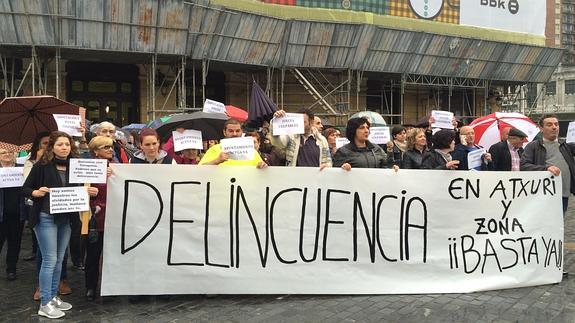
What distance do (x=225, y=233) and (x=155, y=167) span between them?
0.93m

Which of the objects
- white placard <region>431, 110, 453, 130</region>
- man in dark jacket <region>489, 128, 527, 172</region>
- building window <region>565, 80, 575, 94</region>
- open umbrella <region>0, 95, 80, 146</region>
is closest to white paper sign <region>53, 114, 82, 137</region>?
open umbrella <region>0, 95, 80, 146</region>

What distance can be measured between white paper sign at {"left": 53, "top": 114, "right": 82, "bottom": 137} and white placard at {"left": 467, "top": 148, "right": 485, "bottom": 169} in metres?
4.55

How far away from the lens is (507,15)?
26297 millimetres

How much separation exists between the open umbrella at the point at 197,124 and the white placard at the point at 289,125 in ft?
5.78

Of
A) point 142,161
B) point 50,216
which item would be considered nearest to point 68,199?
point 50,216

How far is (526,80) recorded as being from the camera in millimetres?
27219

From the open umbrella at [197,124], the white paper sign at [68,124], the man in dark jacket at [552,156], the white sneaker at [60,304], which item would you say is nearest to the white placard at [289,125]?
the open umbrella at [197,124]

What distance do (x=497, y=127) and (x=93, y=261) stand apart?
5.83m

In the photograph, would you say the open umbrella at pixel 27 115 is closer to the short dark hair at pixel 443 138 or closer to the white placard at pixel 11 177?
the white placard at pixel 11 177

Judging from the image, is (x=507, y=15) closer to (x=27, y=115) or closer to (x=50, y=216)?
(x=27, y=115)

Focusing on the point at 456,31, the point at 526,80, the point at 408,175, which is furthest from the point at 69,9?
the point at 526,80

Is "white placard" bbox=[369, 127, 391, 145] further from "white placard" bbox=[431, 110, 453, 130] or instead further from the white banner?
the white banner

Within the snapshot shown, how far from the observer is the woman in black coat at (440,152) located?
18.9 feet

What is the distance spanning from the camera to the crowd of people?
15.4ft
